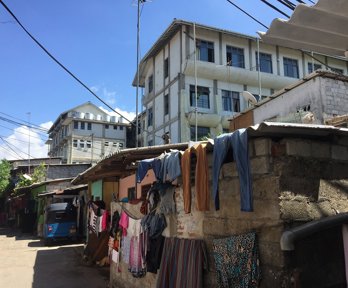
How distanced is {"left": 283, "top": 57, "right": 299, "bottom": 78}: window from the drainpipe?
28194 mm

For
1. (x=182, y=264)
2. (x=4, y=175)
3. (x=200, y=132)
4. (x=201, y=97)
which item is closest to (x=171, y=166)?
(x=182, y=264)

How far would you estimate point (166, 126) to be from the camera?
28938 mm

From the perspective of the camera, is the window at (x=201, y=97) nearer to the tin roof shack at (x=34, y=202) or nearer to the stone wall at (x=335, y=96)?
the tin roof shack at (x=34, y=202)

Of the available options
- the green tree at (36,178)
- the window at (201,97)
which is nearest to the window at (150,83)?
the window at (201,97)

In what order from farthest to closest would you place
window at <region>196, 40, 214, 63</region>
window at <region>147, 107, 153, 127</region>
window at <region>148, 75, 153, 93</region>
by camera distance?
window at <region>148, 75, 153, 93</region> → window at <region>147, 107, 153, 127</region> → window at <region>196, 40, 214, 63</region>

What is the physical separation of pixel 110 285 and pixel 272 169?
22.9ft

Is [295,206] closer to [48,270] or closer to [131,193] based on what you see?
[131,193]

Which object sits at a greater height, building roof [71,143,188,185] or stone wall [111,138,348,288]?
building roof [71,143,188,185]

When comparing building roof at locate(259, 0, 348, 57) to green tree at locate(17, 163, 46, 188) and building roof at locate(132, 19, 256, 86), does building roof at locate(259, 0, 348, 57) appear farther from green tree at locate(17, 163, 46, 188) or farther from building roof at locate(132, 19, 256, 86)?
green tree at locate(17, 163, 46, 188)

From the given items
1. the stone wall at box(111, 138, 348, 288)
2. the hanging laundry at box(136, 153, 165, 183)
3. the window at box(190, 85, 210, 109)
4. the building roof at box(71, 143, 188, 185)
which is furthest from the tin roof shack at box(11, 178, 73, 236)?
the stone wall at box(111, 138, 348, 288)

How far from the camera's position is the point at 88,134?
5406cm

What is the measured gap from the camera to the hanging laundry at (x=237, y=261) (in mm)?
4168

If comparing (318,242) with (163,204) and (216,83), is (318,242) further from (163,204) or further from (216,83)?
(216,83)

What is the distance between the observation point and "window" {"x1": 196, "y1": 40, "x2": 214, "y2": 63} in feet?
90.1
